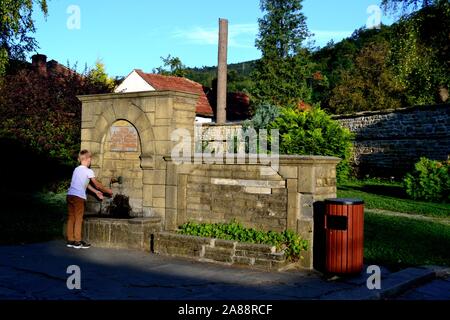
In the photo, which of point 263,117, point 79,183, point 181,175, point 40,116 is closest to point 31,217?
point 79,183

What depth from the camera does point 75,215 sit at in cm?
880

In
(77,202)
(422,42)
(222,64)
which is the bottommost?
(77,202)

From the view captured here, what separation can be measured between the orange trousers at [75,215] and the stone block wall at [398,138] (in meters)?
14.4

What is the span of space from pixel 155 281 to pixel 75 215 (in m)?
2.99

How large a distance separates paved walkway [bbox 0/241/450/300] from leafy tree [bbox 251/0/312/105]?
23.5 metres

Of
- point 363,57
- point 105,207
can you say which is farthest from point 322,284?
point 363,57

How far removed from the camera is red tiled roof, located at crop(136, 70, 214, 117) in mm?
34669

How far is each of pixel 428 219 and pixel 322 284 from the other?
5775 millimetres

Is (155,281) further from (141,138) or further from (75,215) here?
(141,138)

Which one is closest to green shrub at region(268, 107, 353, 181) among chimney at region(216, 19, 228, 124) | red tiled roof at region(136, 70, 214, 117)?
chimney at region(216, 19, 228, 124)

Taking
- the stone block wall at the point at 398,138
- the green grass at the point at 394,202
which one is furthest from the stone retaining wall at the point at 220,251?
the stone block wall at the point at 398,138

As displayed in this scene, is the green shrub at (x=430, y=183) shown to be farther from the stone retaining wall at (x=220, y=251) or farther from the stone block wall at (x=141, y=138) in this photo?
the stone retaining wall at (x=220, y=251)

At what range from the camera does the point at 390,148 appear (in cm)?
2064
